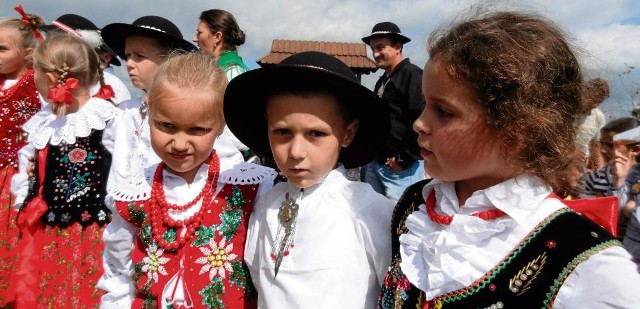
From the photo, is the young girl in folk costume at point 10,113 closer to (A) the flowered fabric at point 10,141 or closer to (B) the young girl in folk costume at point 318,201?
(A) the flowered fabric at point 10,141

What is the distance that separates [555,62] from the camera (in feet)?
3.70

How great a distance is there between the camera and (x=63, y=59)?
2756 millimetres

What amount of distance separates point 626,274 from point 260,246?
0.98 m

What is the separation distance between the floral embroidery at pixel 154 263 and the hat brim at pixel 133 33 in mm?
1347

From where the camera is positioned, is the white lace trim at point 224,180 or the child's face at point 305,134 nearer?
the child's face at point 305,134

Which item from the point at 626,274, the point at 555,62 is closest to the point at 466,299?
the point at 626,274

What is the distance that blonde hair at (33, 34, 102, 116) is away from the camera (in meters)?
2.74

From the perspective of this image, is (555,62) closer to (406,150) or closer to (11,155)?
(406,150)

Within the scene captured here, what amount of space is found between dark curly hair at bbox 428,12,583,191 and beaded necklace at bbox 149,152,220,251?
97 cm

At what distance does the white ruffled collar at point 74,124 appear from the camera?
2771 millimetres

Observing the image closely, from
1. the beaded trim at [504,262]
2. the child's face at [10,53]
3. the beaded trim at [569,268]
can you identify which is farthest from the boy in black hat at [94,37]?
the beaded trim at [569,268]

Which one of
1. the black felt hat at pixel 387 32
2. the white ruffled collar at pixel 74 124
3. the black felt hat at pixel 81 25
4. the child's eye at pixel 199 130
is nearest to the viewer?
the child's eye at pixel 199 130

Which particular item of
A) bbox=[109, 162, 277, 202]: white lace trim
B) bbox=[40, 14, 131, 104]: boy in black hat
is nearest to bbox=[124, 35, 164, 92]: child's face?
bbox=[40, 14, 131, 104]: boy in black hat

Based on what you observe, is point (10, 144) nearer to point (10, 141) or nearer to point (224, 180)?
point (10, 141)
